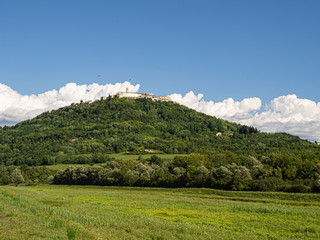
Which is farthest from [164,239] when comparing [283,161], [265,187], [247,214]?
[283,161]

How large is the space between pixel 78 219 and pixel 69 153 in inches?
6625

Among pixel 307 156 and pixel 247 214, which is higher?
pixel 307 156

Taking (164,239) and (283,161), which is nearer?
(164,239)

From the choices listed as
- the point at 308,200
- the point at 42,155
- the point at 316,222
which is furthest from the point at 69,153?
the point at 316,222

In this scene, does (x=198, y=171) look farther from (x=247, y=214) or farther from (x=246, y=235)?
(x=246, y=235)

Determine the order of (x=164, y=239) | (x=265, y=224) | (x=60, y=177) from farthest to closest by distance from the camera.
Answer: (x=60, y=177) → (x=265, y=224) → (x=164, y=239)

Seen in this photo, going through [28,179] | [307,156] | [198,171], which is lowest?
[28,179]

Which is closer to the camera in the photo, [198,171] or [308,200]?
[308,200]

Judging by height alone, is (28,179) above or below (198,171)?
below

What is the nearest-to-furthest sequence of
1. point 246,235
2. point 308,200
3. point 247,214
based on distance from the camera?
point 246,235
point 247,214
point 308,200

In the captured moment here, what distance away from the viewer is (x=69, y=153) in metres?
188

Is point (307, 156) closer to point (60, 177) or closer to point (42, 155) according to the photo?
point (60, 177)

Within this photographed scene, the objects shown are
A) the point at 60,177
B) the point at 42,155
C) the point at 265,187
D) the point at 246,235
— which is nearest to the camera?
the point at 246,235

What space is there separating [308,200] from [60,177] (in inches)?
3710
